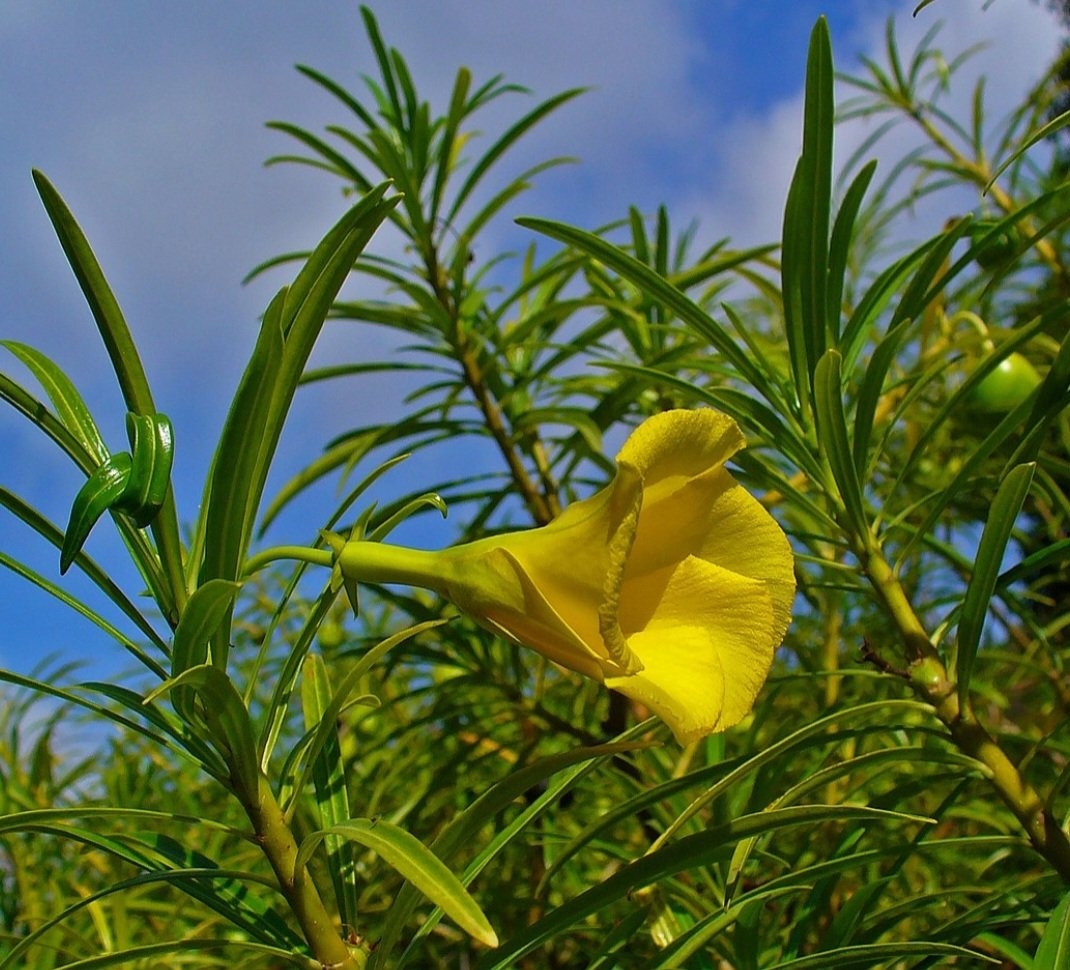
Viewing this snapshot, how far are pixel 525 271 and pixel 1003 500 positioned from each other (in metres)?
1.01

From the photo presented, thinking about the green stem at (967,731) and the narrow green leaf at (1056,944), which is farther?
the green stem at (967,731)

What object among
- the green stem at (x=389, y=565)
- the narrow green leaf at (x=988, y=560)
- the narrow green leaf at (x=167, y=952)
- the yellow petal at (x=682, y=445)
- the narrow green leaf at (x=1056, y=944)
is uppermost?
the green stem at (x=389, y=565)

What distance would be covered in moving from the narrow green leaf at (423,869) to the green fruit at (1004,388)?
A: 74cm

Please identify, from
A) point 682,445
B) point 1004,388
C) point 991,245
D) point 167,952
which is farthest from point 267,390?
point 1004,388

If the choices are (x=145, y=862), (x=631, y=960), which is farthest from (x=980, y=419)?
(x=145, y=862)

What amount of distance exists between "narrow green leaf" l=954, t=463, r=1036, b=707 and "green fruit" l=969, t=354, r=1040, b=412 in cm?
44

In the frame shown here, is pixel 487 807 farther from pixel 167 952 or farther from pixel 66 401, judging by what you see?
pixel 66 401

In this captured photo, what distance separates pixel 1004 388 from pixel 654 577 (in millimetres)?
637

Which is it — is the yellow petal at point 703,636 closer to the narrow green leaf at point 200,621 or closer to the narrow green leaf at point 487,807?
the narrow green leaf at point 487,807

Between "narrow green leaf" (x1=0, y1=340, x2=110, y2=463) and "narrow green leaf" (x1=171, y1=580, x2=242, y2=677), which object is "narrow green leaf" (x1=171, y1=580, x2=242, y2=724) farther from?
"narrow green leaf" (x1=0, y1=340, x2=110, y2=463)

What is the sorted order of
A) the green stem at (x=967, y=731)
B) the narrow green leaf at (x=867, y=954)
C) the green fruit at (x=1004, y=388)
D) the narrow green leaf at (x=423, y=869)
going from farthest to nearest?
1. the green fruit at (x=1004, y=388)
2. the green stem at (x=967, y=731)
3. the narrow green leaf at (x=867, y=954)
4. the narrow green leaf at (x=423, y=869)

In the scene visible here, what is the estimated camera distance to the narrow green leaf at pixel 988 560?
541 mm

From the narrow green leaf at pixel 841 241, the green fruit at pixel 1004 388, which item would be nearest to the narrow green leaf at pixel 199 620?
the narrow green leaf at pixel 841 241

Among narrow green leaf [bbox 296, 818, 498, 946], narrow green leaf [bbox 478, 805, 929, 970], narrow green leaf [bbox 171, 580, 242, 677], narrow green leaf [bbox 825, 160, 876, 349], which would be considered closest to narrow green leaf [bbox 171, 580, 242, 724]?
narrow green leaf [bbox 171, 580, 242, 677]
